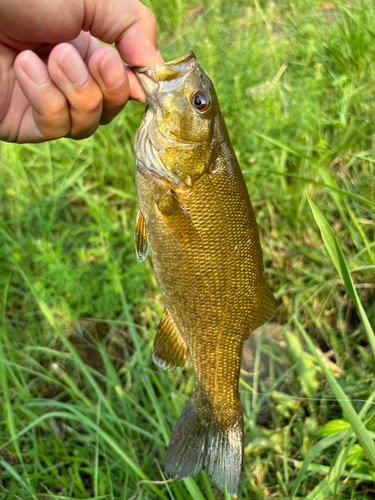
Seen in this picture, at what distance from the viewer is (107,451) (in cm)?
A: 217

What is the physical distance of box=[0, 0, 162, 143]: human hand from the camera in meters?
1.53

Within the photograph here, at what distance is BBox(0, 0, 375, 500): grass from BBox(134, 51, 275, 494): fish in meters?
0.25

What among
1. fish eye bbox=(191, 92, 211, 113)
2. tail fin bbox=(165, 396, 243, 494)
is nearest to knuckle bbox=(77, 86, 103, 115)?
fish eye bbox=(191, 92, 211, 113)

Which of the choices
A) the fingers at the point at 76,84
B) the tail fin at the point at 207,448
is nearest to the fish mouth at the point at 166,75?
the fingers at the point at 76,84

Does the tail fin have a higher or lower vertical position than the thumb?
lower

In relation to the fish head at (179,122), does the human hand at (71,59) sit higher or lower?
higher

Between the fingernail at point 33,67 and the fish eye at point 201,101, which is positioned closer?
the fingernail at point 33,67

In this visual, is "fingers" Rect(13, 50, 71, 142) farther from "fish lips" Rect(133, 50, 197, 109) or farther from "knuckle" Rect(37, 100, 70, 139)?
"fish lips" Rect(133, 50, 197, 109)

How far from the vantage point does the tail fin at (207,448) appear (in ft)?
5.42

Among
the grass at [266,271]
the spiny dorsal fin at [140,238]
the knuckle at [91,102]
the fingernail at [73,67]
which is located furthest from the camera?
the grass at [266,271]

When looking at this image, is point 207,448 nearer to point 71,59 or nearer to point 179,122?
point 179,122

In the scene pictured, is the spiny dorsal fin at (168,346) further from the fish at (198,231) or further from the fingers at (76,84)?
the fingers at (76,84)

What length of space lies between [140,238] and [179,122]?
0.52 meters

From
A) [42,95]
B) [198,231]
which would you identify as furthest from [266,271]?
[42,95]
